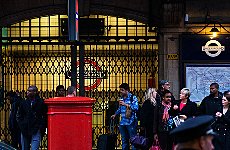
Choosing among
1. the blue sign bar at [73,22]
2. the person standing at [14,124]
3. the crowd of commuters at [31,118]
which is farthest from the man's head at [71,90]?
the person standing at [14,124]

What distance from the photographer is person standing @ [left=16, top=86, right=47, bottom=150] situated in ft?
45.3

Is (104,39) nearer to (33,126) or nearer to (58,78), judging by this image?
(58,78)

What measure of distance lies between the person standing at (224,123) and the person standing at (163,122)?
3.12 feet

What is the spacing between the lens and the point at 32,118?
45.3ft

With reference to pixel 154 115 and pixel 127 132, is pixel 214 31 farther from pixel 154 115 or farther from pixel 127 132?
pixel 154 115

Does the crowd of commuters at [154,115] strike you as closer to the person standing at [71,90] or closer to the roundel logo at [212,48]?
the person standing at [71,90]

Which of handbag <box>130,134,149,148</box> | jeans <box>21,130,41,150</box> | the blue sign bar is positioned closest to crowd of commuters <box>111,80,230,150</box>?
handbag <box>130,134,149,148</box>

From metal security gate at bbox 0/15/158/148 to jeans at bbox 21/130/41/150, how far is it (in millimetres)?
3623

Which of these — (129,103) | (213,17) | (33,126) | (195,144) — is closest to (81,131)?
(33,126)

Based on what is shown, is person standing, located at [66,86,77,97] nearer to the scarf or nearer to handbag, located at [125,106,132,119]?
the scarf

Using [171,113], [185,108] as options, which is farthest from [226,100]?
[171,113]

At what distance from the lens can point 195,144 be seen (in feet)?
11.6

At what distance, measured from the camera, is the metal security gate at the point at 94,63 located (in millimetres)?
17922

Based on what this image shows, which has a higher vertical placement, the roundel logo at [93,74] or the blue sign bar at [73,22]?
the blue sign bar at [73,22]
